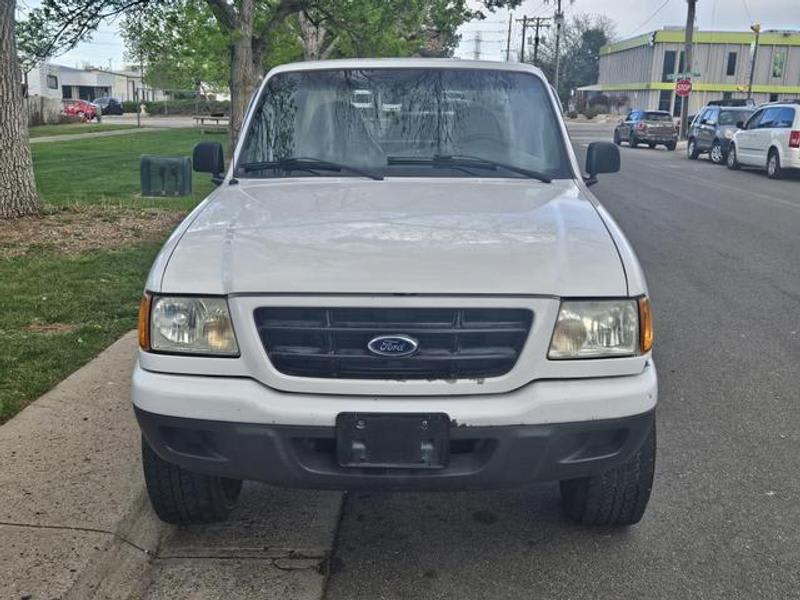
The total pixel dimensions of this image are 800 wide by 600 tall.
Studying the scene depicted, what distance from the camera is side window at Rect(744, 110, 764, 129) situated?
2114cm

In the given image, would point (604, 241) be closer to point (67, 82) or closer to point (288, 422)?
point (288, 422)

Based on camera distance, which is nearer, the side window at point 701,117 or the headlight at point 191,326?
the headlight at point 191,326

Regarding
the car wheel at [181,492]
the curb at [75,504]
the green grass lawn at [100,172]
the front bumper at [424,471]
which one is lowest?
the green grass lawn at [100,172]

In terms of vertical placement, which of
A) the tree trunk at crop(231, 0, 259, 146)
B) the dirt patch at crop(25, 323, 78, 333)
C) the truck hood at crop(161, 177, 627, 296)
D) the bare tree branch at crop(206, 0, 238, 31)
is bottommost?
the dirt patch at crop(25, 323, 78, 333)

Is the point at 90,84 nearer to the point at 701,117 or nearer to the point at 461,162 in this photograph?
the point at 701,117

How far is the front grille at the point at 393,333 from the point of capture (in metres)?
2.75

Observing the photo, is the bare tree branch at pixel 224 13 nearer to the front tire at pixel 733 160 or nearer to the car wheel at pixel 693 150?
the front tire at pixel 733 160

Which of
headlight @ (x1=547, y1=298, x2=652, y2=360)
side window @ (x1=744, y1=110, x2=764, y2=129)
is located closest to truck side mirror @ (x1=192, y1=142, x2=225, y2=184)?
headlight @ (x1=547, y1=298, x2=652, y2=360)

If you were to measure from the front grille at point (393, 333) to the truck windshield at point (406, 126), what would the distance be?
1.34 metres

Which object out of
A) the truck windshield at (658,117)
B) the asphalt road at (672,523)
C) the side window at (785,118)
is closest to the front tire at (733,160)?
the side window at (785,118)

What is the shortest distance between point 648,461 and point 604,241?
0.84m

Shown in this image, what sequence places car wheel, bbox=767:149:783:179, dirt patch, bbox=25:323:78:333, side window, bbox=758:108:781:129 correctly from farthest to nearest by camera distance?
side window, bbox=758:108:781:129 < car wheel, bbox=767:149:783:179 < dirt patch, bbox=25:323:78:333

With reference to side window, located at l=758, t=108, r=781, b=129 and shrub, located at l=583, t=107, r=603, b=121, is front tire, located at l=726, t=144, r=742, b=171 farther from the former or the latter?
shrub, located at l=583, t=107, r=603, b=121

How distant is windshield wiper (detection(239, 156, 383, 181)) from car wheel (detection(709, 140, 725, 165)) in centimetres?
2326
